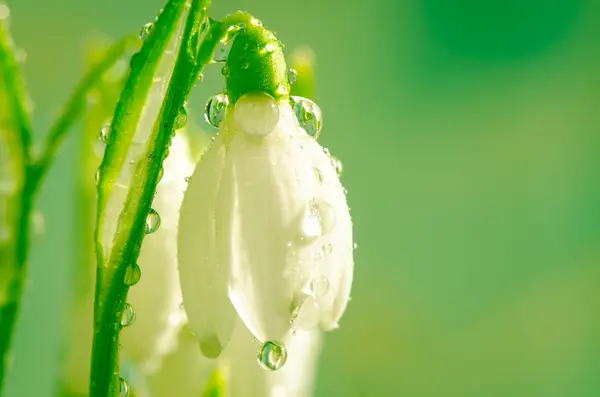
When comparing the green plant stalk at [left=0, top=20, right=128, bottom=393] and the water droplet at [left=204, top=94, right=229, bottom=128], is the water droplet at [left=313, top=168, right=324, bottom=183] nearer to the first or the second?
the water droplet at [left=204, top=94, right=229, bottom=128]

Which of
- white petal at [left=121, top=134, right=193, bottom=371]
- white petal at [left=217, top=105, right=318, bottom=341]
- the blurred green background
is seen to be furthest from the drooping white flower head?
the blurred green background

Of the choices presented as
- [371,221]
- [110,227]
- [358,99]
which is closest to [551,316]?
[371,221]

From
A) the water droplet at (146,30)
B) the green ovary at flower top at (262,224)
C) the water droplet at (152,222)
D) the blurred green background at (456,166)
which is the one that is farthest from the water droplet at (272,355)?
the blurred green background at (456,166)

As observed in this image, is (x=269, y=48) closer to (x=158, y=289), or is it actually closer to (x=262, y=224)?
(x=262, y=224)

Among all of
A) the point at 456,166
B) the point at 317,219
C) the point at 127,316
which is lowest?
the point at 127,316

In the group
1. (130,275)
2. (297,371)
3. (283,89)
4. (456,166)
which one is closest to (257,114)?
(283,89)

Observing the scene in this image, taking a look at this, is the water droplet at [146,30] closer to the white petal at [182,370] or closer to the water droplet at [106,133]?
the water droplet at [106,133]
